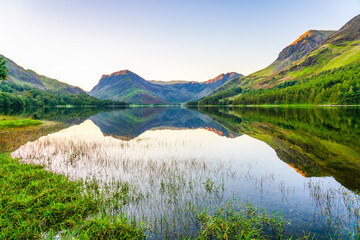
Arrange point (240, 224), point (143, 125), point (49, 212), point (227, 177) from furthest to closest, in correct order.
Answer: point (143, 125), point (227, 177), point (49, 212), point (240, 224)

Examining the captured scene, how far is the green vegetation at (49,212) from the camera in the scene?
292 inches

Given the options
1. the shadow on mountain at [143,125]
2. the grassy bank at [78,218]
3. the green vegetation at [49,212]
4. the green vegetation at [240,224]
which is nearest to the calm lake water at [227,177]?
the green vegetation at [240,224]

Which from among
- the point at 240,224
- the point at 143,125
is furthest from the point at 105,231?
the point at 143,125

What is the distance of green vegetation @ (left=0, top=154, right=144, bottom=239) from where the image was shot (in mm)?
7422

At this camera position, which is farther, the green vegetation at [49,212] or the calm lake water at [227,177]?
the calm lake water at [227,177]

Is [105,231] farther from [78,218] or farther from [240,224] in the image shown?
[240,224]

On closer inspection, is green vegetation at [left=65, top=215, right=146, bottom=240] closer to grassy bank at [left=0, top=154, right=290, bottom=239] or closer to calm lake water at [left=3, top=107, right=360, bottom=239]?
grassy bank at [left=0, top=154, right=290, bottom=239]

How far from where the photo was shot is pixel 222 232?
26.6 feet

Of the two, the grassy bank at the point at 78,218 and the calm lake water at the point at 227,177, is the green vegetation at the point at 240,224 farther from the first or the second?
the calm lake water at the point at 227,177

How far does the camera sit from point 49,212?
28.3 ft

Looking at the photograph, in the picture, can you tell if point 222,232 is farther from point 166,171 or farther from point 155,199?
point 166,171

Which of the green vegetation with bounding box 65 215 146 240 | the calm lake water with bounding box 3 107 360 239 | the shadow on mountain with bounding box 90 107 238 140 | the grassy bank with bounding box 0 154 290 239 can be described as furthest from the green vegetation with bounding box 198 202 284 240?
the shadow on mountain with bounding box 90 107 238 140

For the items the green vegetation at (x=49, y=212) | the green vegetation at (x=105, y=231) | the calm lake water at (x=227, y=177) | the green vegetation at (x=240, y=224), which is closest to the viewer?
the green vegetation at (x=105, y=231)

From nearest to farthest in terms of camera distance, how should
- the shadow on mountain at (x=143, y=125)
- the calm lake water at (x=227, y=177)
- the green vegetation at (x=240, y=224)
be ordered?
the green vegetation at (x=240, y=224) → the calm lake water at (x=227, y=177) → the shadow on mountain at (x=143, y=125)
